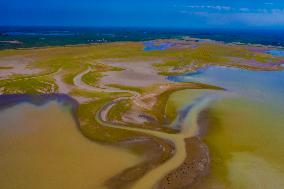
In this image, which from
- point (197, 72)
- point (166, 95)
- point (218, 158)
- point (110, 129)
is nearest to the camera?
point (218, 158)

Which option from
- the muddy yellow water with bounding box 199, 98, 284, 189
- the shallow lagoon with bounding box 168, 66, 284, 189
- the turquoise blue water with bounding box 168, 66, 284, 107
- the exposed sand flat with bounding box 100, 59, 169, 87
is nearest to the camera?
the muddy yellow water with bounding box 199, 98, 284, 189

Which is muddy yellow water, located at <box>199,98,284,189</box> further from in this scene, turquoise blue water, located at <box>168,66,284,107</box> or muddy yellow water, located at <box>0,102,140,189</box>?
muddy yellow water, located at <box>0,102,140,189</box>

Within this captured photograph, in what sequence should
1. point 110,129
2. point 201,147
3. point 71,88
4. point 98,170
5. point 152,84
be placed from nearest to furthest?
1. point 98,170
2. point 201,147
3. point 110,129
4. point 71,88
5. point 152,84

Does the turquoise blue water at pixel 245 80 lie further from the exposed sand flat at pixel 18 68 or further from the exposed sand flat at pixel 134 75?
the exposed sand flat at pixel 18 68

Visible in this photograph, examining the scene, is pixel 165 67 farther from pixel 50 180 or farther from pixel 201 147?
pixel 50 180

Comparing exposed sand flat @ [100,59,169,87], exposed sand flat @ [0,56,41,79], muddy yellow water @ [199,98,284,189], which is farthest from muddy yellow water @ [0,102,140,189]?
exposed sand flat @ [0,56,41,79]

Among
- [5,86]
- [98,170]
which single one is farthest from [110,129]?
[5,86]

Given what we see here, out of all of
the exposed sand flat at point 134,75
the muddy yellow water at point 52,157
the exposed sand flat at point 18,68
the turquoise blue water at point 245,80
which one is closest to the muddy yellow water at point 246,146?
the turquoise blue water at point 245,80
